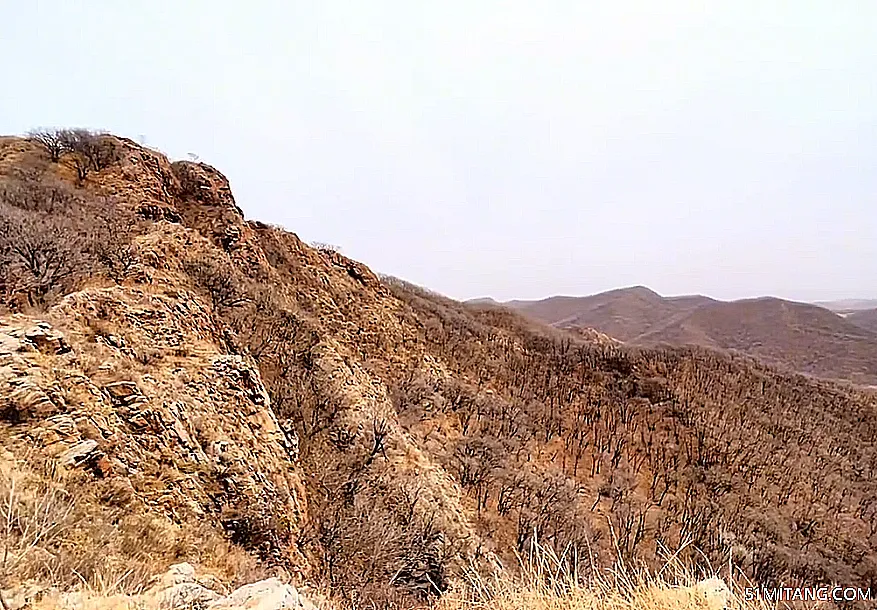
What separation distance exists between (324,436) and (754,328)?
291ft

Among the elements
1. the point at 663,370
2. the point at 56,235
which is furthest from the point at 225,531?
the point at 663,370

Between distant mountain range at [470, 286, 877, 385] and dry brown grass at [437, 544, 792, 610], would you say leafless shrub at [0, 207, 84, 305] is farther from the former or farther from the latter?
distant mountain range at [470, 286, 877, 385]

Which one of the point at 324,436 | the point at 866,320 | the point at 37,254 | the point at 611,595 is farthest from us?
the point at 866,320

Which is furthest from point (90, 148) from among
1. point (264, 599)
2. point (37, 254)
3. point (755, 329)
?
point (755, 329)

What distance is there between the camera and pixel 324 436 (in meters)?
9.98

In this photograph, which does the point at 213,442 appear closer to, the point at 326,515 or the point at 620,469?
the point at 326,515

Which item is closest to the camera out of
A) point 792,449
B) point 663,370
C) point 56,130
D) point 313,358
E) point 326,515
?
point 326,515

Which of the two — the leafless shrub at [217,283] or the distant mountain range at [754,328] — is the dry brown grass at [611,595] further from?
the distant mountain range at [754,328]

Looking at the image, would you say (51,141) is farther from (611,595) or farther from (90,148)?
(611,595)

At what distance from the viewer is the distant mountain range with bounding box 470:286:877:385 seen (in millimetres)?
64500

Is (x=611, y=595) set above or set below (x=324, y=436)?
above

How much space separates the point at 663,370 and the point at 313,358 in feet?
63.0

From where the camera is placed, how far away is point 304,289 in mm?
16891

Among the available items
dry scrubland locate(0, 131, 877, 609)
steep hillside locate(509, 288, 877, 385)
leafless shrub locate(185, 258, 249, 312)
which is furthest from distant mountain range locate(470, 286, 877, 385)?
leafless shrub locate(185, 258, 249, 312)
